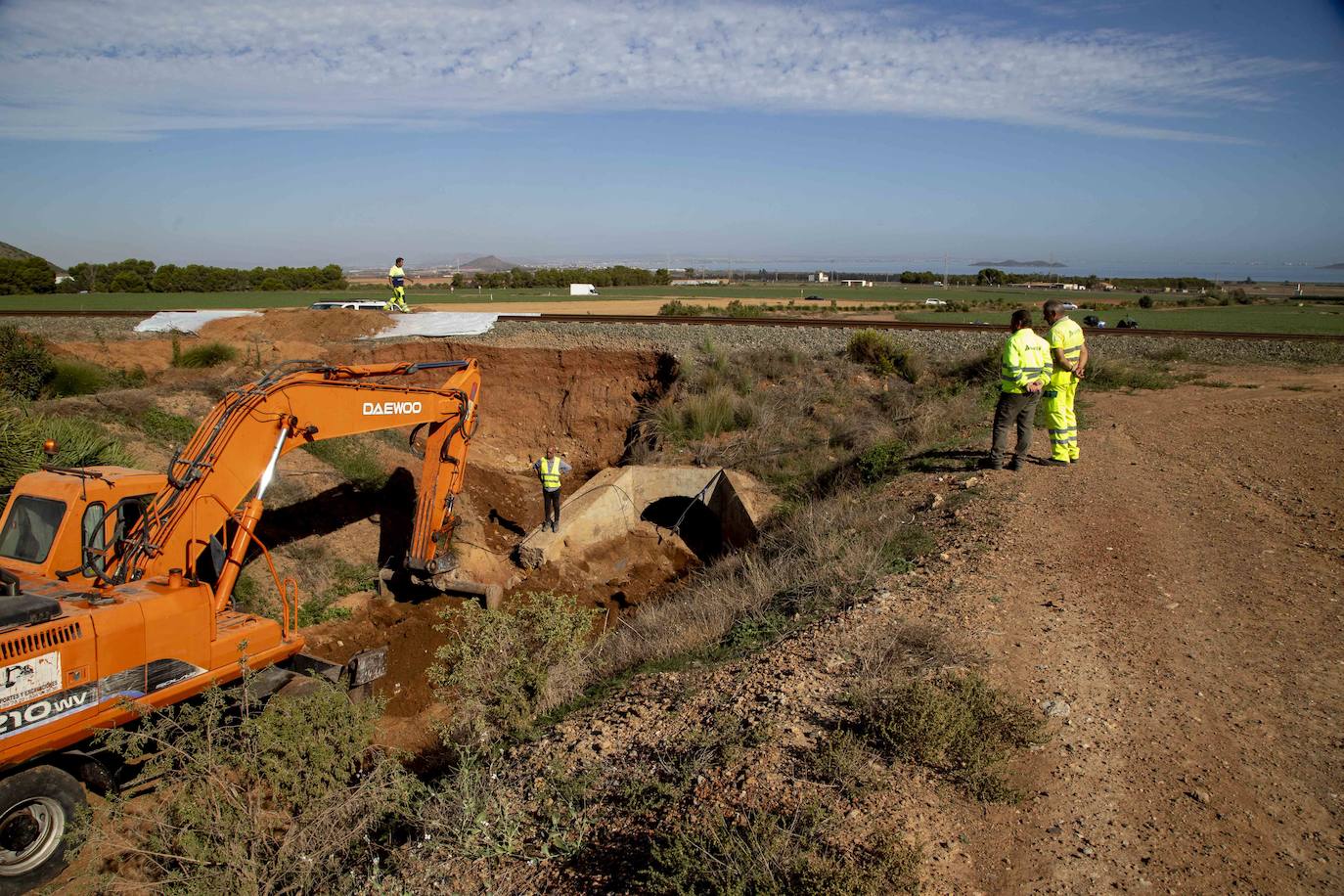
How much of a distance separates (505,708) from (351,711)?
1190 millimetres

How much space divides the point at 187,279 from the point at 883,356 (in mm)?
47650

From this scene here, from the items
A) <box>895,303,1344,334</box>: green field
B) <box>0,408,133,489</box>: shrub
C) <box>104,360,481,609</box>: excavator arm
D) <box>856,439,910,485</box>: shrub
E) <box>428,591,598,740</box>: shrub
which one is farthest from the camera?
<box>895,303,1344,334</box>: green field


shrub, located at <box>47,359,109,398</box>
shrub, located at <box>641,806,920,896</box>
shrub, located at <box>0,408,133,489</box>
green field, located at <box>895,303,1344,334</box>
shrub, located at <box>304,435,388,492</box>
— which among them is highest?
green field, located at <box>895,303,1344,334</box>

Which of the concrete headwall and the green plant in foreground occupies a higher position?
the green plant in foreground

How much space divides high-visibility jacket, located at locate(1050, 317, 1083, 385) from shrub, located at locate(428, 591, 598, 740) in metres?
6.70

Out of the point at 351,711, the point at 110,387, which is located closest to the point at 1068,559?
the point at 351,711

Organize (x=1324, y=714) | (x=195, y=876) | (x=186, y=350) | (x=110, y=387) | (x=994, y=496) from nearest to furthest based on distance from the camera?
1. (x=195, y=876)
2. (x=1324, y=714)
3. (x=994, y=496)
4. (x=110, y=387)
5. (x=186, y=350)

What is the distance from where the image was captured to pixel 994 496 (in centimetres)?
923

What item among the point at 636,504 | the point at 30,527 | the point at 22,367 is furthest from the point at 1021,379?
the point at 22,367

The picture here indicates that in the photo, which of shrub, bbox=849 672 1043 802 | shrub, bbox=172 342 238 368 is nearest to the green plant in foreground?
shrub, bbox=172 342 238 368

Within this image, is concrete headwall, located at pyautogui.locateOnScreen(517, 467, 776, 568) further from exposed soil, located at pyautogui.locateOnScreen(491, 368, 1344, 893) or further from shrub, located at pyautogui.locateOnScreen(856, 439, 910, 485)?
exposed soil, located at pyautogui.locateOnScreen(491, 368, 1344, 893)

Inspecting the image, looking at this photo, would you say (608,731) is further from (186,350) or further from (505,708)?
(186,350)

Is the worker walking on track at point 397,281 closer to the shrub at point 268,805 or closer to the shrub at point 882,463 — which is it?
the shrub at point 882,463

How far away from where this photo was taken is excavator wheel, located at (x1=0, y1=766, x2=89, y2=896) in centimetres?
551
